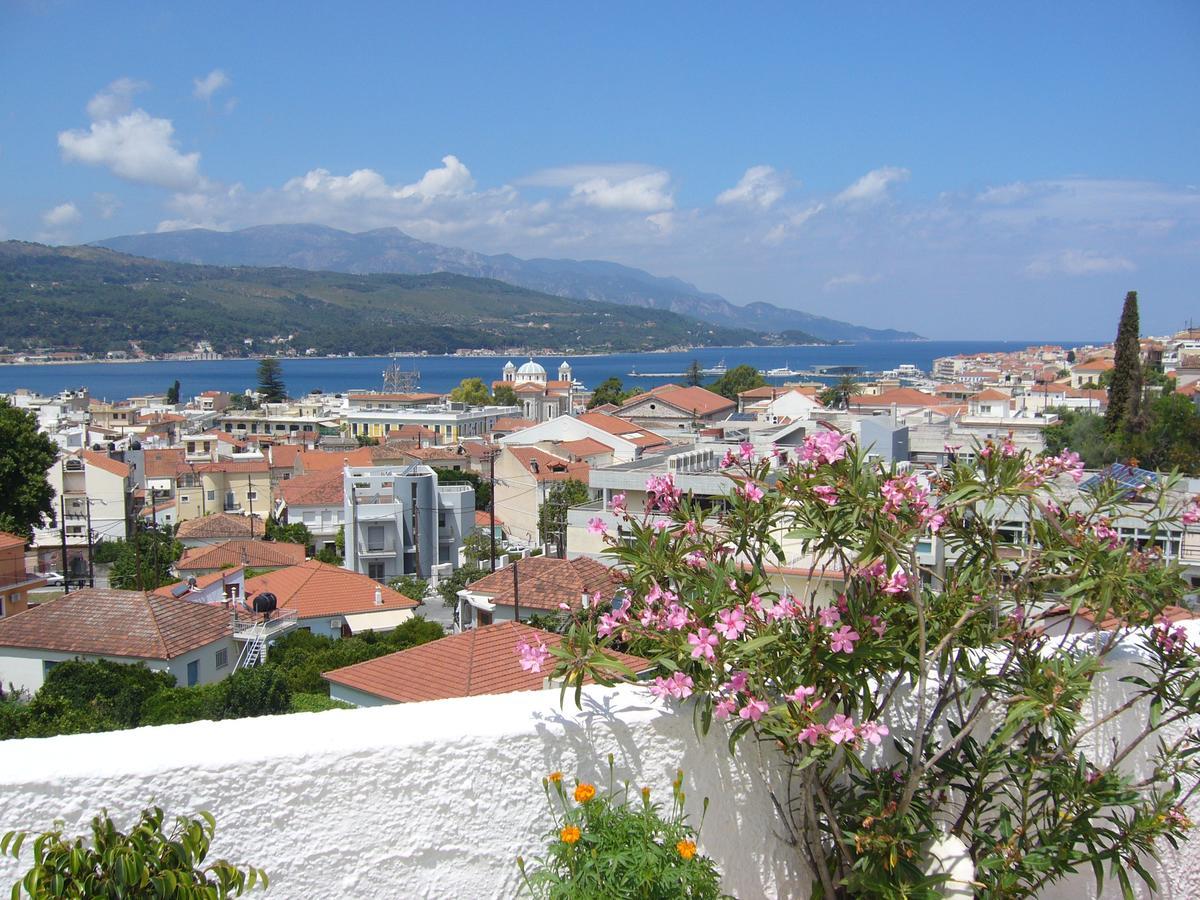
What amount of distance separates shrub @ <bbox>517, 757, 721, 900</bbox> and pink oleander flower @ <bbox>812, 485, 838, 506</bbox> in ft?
3.10

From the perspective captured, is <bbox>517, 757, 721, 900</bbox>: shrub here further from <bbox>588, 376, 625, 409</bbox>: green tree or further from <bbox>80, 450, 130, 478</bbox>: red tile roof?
<bbox>588, 376, 625, 409</bbox>: green tree

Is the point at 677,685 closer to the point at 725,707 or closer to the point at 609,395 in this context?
the point at 725,707

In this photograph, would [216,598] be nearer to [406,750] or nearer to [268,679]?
[268,679]

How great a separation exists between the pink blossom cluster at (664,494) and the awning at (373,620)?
22.9 m

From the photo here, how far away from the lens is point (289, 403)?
101188 mm

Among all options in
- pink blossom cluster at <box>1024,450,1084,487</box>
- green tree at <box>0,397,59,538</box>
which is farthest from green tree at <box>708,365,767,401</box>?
pink blossom cluster at <box>1024,450,1084,487</box>

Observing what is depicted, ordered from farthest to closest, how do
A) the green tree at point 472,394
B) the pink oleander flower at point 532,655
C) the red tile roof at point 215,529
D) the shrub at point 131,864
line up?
the green tree at point 472,394 → the red tile roof at point 215,529 → the pink oleander flower at point 532,655 → the shrub at point 131,864

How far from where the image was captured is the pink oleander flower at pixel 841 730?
2602mm

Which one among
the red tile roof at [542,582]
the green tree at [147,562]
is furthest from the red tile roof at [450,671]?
the green tree at [147,562]

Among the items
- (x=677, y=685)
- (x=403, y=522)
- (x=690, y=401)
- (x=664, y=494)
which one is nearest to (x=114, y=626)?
(x=403, y=522)

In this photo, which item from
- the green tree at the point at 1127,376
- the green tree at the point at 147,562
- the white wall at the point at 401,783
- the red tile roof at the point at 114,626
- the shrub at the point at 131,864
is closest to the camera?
the shrub at the point at 131,864

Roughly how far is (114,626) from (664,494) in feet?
63.3

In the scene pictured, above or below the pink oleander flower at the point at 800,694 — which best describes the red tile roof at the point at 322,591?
below

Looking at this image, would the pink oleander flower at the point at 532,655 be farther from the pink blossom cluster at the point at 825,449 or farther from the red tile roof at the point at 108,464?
the red tile roof at the point at 108,464
